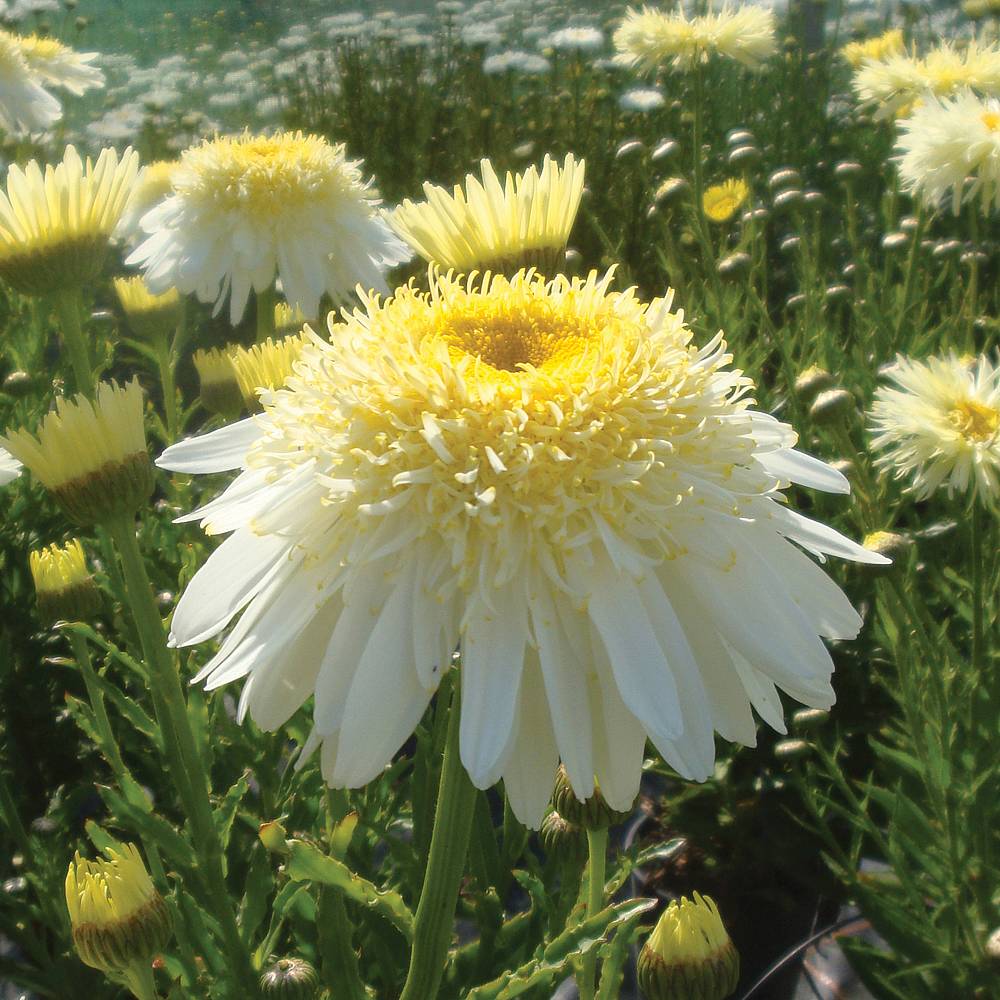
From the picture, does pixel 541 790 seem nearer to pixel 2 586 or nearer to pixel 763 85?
pixel 2 586

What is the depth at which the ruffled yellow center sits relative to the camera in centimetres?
201

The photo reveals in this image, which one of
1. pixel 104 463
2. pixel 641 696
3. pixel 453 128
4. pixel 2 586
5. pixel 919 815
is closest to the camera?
pixel 641 696

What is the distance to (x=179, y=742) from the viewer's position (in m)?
0.99

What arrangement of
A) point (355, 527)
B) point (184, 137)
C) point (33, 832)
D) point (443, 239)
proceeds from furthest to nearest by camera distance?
point (184, 137) < point (33, 832) < point (443, 239) < point (355, 527)

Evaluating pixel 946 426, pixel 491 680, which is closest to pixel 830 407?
pixel 946 426

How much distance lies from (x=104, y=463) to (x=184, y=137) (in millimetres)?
4789

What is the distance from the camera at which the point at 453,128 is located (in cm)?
488

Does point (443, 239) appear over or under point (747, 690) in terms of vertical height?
over

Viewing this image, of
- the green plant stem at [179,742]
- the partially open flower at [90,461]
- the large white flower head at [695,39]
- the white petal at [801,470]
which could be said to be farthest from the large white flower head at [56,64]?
the white petal at [801,470]

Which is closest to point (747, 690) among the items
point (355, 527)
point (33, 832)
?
point (355, 527)

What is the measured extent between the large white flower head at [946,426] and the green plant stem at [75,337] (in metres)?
1.24

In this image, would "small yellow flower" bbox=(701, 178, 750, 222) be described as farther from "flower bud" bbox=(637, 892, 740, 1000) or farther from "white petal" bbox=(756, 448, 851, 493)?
"flower bud" bbox=(637, 892, 740, 1000)

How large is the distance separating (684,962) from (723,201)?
2760 millimetres

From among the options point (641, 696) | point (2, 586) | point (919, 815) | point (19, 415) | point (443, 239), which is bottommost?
point (919, 815)
